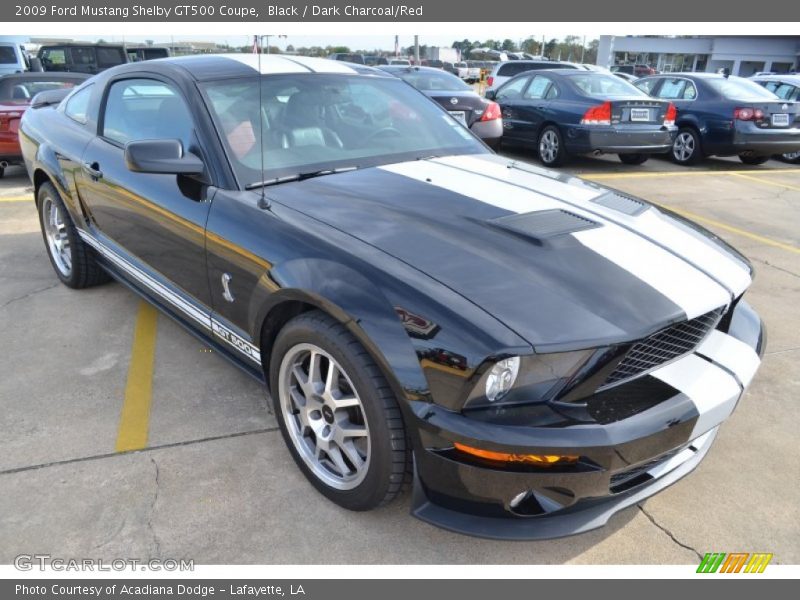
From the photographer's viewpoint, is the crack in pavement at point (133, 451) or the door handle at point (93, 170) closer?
the crack in pavement at point (133, 451)

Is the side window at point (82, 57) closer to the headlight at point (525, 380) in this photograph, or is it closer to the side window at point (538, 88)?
the side window at point (538, 88)

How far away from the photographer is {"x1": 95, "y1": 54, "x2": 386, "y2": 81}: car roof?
303 centimetres

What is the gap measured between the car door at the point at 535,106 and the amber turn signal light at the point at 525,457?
8.19 meters

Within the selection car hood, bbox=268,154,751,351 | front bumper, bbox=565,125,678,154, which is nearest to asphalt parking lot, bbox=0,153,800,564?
car hood, bbox=268,154,751,351

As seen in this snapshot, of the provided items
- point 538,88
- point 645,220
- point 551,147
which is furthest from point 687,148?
point 645,220

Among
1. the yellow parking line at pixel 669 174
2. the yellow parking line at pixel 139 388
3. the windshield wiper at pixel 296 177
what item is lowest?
the yellow parking line at pixel 669 174

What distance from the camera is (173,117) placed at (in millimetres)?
3021

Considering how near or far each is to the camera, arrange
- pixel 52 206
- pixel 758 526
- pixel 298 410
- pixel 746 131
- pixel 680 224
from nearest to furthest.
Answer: pixel 758 526 → pixel 298 410 → pixel 680 224 → pixel 52 206 → pixel 746 131

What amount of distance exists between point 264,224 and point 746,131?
9134mm

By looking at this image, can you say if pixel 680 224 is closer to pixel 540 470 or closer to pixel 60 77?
pixel 540 470

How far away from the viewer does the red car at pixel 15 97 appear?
24.1 feet

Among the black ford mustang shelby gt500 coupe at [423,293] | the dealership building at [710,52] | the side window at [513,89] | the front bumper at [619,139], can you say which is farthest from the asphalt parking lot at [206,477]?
the dealership building at [710,52]

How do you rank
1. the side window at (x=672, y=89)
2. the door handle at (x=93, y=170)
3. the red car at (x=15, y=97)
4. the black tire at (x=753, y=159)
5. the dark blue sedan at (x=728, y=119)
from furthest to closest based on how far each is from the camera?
the black tire at (x=753, y=159) < the side window at (x=672, y=89) < the dark blue sedan at (x=728, y=119) < the red car at (x=15, y=97) < the door handle at (x=93, y=170)

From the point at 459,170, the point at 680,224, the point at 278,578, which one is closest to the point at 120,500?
the point at 278,578
